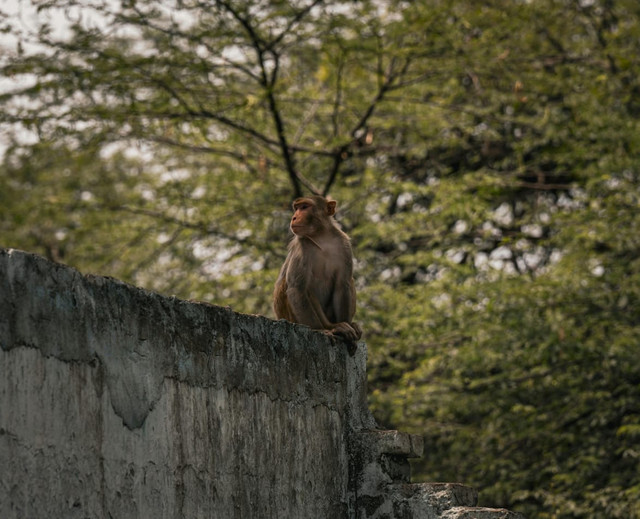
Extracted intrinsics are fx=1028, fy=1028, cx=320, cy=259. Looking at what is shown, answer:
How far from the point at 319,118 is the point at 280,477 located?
789cm

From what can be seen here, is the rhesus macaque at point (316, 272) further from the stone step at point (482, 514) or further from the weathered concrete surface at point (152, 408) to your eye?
the stone step at point (482, 514)

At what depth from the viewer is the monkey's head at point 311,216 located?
5.85m

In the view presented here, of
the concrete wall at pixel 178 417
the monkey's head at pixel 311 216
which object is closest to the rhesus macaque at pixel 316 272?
the monkey's head at pixel 311 216

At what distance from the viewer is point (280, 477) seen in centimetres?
423

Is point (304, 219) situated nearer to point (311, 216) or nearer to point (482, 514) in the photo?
point (311, 216)

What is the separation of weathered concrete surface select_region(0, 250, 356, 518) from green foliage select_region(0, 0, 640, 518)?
14.7 ft

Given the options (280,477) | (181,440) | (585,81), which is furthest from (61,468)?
(585,81)

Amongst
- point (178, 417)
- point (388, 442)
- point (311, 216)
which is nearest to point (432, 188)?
point (311, 216)

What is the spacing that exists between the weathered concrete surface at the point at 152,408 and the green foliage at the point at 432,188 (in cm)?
447

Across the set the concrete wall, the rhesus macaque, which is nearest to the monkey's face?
the rhesus macaque

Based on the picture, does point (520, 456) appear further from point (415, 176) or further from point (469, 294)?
point (415, 176)

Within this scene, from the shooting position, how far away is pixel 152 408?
3580 millimetres

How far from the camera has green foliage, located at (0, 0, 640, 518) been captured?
938cm

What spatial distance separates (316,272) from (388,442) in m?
1.44
